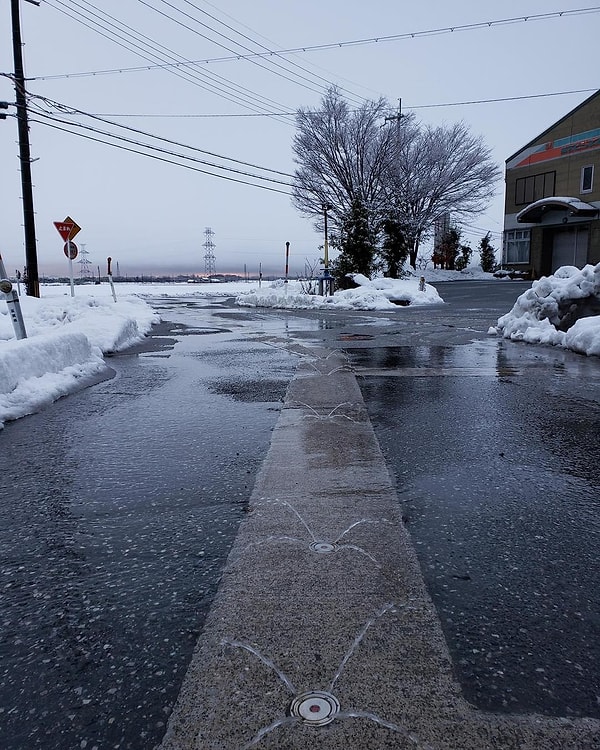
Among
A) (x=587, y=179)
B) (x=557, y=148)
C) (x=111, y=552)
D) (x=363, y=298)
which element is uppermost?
(x=557, y=148)

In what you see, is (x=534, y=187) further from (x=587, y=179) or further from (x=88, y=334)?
(x=88, y=334)

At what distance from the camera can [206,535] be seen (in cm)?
262

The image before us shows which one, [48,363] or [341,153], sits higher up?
[341,153]

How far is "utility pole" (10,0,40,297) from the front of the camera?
16.8m

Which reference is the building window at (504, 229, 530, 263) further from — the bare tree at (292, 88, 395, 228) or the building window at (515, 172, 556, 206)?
the bare tree at (292, 88, 395, 228)

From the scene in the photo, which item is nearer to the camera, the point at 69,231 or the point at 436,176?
the point at 69,231

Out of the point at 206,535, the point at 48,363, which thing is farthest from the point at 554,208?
the point at 206,535

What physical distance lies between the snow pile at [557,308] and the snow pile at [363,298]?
Result: 11.1 meters

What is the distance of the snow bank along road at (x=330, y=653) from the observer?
1.45 m

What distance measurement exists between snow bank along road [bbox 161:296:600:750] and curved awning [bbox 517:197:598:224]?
37.9 m

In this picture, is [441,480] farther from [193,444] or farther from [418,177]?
[418,177]

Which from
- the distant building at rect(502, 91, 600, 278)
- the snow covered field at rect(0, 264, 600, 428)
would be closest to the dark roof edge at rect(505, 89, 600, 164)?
the distant building at rect(502, 91, 600, 278)

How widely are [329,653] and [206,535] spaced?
1033 mm

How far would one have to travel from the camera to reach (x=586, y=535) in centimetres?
262
